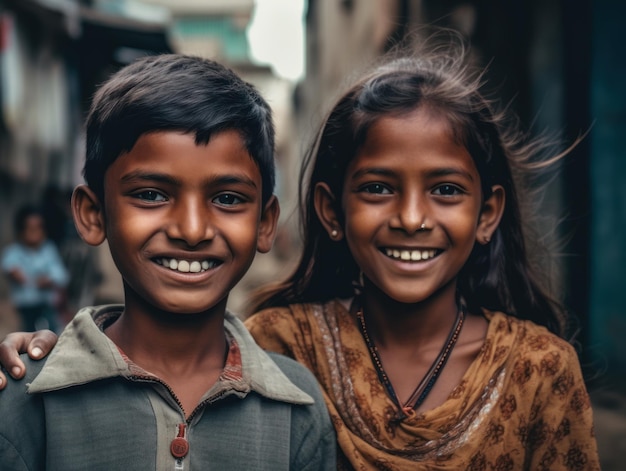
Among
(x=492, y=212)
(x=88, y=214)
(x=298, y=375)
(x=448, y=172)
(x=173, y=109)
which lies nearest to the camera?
(x=173, y=109)

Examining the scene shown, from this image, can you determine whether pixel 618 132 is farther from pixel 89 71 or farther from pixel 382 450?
pixel 89 71

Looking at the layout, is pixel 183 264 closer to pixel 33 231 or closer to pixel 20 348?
pixel 20 348

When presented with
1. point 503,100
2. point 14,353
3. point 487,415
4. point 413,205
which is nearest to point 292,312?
point 413,205

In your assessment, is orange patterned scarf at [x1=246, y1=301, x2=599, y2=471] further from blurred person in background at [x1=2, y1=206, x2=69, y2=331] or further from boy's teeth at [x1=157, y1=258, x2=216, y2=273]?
blurred person in background at [x1=2, y1=206, x2=69, y2=331]

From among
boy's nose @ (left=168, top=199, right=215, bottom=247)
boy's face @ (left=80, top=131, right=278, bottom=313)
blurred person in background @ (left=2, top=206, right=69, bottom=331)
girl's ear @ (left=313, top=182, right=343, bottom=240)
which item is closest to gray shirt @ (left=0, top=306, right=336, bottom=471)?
boy's face @ (left=80, top=131, right=278, bottom=313)

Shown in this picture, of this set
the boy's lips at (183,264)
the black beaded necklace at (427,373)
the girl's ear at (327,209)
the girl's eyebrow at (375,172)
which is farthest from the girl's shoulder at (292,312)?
the boy's lips at (183,264)

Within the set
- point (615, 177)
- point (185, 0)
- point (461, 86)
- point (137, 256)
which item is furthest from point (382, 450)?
point (185, 0)

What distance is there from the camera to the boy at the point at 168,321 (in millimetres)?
1667

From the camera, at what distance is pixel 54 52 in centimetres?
1047

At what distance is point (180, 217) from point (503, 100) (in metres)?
4.68

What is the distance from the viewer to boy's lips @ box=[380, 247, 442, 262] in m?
2.10

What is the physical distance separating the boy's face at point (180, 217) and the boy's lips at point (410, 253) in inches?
18.4

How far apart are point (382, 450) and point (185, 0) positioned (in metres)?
37.0

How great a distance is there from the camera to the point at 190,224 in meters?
1.71
